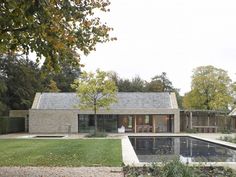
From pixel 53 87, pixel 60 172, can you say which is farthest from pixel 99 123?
pixel 60 172

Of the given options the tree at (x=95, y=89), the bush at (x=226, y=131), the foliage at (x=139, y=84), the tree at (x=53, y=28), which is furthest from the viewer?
the foliage at (x=139, y=84)

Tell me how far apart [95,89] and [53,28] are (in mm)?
25921

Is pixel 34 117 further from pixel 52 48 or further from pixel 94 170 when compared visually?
pixel 52 48

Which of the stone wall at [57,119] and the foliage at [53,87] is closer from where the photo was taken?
the stone wall at [57,119]

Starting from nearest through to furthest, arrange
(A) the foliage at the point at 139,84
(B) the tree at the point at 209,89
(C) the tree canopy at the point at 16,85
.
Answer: (C) the tree canopy at the point at 16,85 < (B) the tree at the point at 209,89 < (A) the foliage at the point at 139,84

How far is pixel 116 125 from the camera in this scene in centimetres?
4234

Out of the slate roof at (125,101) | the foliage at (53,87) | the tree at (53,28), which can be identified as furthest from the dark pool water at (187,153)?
the foliage at (53,87)

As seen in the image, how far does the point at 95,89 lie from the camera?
1395 inches

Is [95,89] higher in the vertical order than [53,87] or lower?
lower

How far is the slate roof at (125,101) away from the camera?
42.8 metres

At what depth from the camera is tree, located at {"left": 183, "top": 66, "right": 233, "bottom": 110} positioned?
52469mm

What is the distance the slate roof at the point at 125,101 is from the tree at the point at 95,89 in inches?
223

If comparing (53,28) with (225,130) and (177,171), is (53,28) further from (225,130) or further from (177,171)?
(225,130)

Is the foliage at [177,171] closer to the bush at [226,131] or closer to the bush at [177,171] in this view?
the bush at [177,171]
